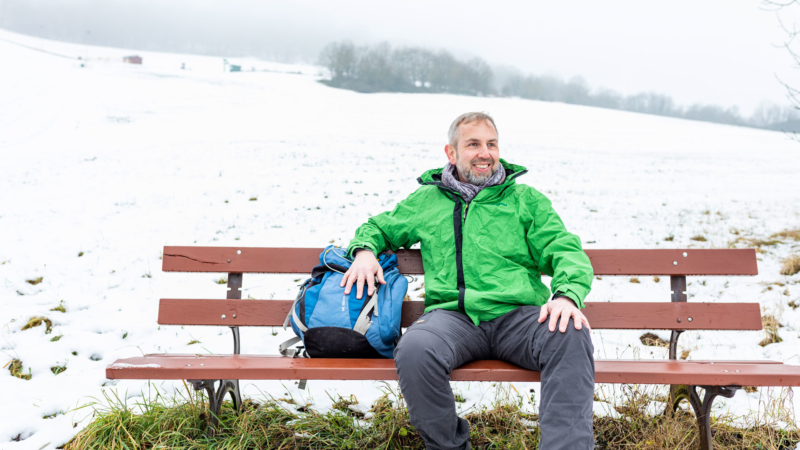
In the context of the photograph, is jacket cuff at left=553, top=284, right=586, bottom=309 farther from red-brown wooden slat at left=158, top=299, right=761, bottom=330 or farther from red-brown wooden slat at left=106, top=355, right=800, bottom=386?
red-brown wooden slat at left=158, top=299, right=761, bottom=330

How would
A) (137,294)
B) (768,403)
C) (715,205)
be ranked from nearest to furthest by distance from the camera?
(768,403) < (137,294) < (715,205)

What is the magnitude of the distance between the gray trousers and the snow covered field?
76 centimetres

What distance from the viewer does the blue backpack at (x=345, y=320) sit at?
8.96ft

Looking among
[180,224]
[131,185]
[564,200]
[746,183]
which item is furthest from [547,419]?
[746,183]

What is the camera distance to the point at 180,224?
7.12 meters

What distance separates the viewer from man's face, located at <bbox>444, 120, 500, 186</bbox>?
3.02 meters

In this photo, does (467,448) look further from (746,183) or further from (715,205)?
(746,183)

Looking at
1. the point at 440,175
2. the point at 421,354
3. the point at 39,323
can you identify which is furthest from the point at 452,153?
the point at 39,323

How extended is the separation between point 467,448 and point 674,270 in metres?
1.69

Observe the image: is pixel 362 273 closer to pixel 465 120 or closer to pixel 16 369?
pixel 465 120

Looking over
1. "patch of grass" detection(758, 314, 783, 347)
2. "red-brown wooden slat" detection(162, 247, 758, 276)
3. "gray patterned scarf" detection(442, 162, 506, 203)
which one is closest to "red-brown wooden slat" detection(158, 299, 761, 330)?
"red-brown wooden slat" detection(162, 247, 758, 276)

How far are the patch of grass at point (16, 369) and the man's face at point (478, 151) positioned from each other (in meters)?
3.17

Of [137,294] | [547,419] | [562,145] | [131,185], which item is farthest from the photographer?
[562,145]

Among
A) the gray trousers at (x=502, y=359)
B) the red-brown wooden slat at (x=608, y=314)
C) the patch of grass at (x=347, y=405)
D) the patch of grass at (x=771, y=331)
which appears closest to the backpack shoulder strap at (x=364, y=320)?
the gray trousers at (x=502, y=359)
